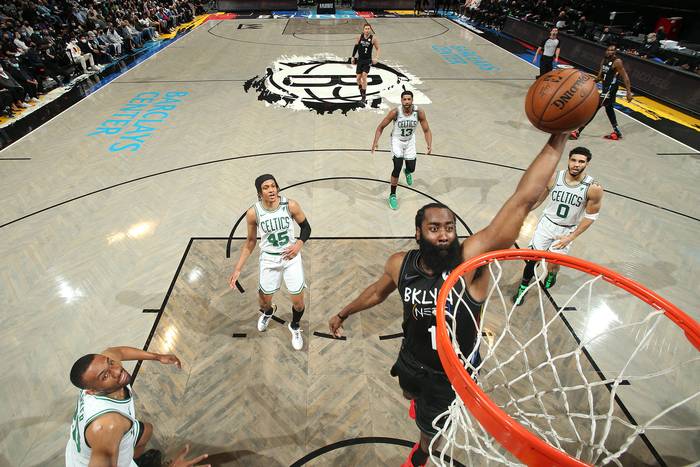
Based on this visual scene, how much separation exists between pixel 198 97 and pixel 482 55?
10.6 metres

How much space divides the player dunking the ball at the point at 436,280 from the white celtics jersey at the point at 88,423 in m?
1.83

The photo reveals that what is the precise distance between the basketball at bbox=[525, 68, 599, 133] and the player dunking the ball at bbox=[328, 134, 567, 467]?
0.16m

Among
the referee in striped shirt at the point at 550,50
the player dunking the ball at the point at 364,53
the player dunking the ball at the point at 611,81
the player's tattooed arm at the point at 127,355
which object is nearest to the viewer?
the player's tattooed arm at the point at 127,355

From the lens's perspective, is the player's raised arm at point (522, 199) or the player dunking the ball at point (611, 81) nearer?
the player's raised arm at point (522, 199)

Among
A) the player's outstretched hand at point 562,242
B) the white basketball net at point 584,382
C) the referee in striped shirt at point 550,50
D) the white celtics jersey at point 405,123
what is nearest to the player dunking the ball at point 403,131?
the white celtics jersey at point 405,123

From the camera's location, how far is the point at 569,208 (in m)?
4.02

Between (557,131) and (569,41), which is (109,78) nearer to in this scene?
(557,131)

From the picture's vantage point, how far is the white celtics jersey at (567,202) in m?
3.93

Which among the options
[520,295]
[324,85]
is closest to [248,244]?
[520,295]

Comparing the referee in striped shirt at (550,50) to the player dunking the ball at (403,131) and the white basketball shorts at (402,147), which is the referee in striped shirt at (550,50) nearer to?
the player dunking the ball at (403,131)

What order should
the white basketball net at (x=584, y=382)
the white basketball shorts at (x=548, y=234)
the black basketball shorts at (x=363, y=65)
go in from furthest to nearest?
the black basketball shorts at (x=363, y=65)
the white basketball shorts at (x=548, y=234)
the white basketball net at (x=584, y=382)

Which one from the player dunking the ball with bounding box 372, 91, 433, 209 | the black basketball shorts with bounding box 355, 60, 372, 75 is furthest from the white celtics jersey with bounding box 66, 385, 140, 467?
the black basketball shorts with bounding box 355, 60, 372, 75

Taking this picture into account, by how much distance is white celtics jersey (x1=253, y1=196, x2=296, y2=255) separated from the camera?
3.59 metres

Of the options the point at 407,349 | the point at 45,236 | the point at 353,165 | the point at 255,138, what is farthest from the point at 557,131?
the point at 255,138
